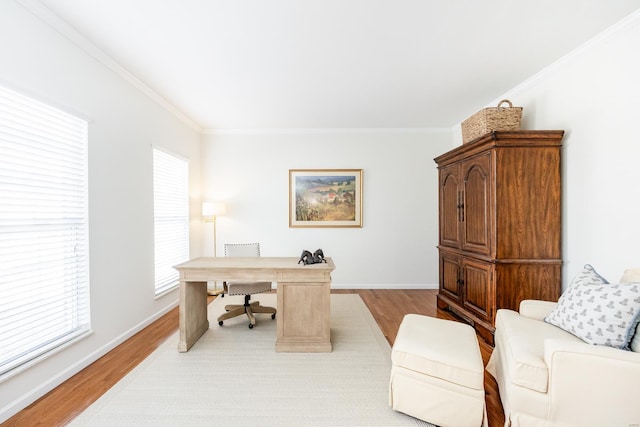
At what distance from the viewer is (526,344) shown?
1772 mm

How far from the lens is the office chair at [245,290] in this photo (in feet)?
10.3

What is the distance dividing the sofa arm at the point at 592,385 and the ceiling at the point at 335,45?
214 cm

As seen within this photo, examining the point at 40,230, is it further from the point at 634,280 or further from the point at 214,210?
the point at 634,280

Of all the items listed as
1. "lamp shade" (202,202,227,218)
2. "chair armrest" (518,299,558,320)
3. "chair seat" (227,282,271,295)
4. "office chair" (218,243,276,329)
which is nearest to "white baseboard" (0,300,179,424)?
"office chair" (218,243,276,329)

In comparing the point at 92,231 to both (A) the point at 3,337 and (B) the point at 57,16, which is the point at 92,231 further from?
(B) the point at 57,16

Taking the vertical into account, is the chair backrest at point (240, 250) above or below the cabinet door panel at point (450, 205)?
below

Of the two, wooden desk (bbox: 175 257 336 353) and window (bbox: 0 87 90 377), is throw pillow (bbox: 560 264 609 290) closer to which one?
wooden desk (bbox: 175 257 336 353)

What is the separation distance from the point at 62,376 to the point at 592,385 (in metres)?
3.36

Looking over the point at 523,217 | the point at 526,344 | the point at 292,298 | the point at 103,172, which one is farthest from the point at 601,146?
the point at 103,172

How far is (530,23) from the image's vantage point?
2184 mm

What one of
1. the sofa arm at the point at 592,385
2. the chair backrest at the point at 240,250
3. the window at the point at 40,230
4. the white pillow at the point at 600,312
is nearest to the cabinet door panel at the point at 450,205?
the white pillow at the point at 600,312

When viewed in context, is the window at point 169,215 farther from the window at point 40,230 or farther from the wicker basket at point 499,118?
the wicker basket at point 499,118

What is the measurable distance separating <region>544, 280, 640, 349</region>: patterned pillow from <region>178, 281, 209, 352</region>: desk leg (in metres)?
2.94

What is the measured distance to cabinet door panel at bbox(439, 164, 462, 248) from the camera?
3.44 metres
